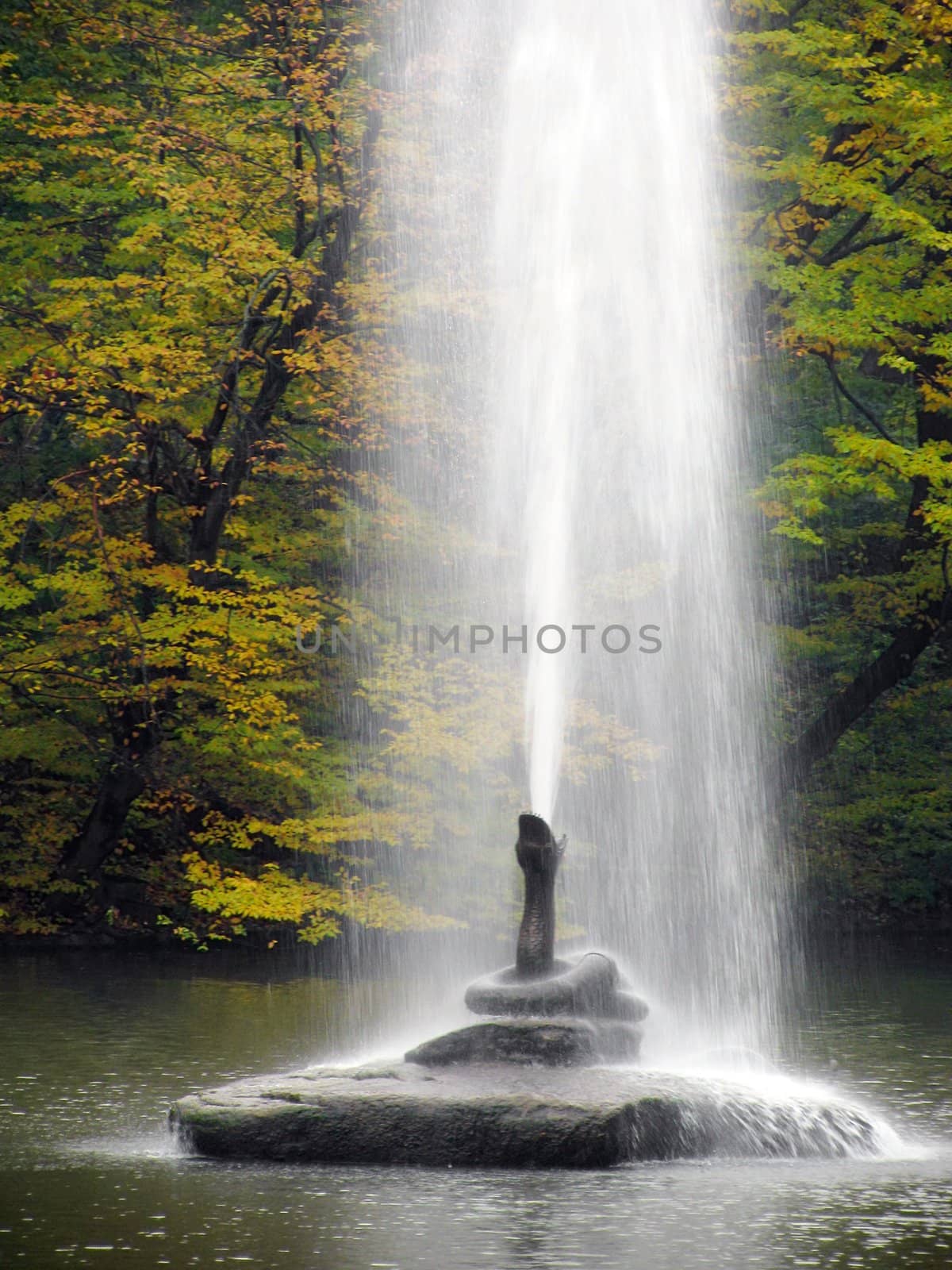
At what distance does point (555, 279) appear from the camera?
54.1ft

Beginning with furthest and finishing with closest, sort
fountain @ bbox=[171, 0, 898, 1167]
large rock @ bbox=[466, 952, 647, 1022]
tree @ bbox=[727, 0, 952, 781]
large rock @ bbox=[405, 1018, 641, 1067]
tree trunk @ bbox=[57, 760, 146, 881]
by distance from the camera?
tree trunk @ bbox=[57, 760, 146, 881]
tree @ bbox=[727, 0, 952, 781]
fountain @ bbox=[171, 0, 898, 1167]
large rock @ bbox=[466, 952, 647, 1022]
large rock @ bbox=[405, 1018, 641, 1067]

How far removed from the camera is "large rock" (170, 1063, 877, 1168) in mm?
9250

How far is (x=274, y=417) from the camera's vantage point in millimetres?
20766

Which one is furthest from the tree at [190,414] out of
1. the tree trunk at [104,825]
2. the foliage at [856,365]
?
the foliage at [856,365]

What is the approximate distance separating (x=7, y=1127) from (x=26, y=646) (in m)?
9.81

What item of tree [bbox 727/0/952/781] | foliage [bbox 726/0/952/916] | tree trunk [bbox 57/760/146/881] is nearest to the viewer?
tree [bbox 727/0/952/781]

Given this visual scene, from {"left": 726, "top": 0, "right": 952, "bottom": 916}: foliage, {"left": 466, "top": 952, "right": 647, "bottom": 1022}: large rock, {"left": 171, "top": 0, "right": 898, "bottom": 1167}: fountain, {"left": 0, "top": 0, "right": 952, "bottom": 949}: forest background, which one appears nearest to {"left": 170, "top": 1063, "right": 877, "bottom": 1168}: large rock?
{"left": 466, "top": 952, "right": 647, "bottom": 1022}: large rock

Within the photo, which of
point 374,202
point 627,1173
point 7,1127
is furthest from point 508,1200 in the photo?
point 374,202

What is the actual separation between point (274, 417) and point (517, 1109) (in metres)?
12.8

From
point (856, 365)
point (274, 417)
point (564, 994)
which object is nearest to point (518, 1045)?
point (564, 994)

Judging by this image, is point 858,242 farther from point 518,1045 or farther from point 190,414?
point 518,1045

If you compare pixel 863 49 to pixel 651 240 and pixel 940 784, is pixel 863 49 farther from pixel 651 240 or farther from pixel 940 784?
pixel 940 784

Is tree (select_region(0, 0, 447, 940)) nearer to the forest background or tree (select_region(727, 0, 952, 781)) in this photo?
the forest background

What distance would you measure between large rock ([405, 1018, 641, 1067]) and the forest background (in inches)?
277
